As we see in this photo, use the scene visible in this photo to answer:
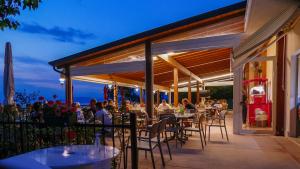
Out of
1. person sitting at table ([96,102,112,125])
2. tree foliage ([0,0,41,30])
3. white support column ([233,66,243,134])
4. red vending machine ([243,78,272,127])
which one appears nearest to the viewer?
tree foliage ([0,0,41,30])

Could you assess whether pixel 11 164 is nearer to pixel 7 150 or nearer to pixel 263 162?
pixel 7 150

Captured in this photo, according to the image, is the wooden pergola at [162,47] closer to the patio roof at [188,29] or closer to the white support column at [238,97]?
the patio roof at [188,29]

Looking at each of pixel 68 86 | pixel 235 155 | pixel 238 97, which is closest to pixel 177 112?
pixel 238 97

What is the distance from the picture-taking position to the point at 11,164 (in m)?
1.47

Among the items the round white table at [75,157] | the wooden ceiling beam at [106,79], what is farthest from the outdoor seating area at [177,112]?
the wooden ceiling beam at [106,79]

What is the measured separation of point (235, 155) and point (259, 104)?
4.04 meters

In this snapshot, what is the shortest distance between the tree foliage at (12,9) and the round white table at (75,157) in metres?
2.13

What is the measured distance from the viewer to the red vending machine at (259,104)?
25.7 ft

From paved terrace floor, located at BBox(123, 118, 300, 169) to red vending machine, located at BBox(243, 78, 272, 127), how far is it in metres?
1.78

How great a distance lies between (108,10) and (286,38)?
234ft

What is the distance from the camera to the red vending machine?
7828 millimetres

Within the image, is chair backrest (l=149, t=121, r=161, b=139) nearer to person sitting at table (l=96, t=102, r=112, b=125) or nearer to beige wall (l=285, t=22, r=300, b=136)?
person sitting at table (l=96, t=102, r=112, b=125)

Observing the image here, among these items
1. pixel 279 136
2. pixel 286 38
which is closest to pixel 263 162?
pixel 279 136

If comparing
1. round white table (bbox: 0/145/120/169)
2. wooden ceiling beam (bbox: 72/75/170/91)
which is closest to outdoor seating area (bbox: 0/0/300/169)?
round white table (bbox: 0/145/120/169)
